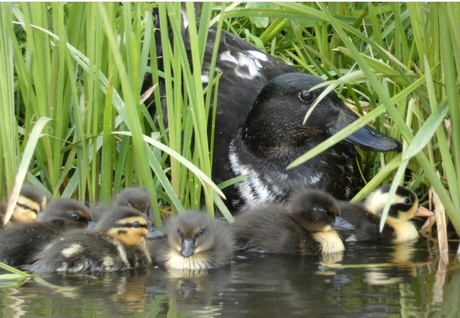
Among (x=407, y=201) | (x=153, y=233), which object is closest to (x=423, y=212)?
(x=407, y=201)

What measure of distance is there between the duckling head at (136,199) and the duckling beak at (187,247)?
0.35m

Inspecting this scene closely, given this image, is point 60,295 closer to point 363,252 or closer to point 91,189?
point 91,189

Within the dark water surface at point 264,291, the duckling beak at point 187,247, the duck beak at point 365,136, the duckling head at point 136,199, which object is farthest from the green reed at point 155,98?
the dark water surface at point 264,291

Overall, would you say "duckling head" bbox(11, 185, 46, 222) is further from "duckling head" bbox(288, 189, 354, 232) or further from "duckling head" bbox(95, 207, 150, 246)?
"duckling head" bbox(288, 189, 354, 232)

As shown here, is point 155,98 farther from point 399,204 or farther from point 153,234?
point 399,204

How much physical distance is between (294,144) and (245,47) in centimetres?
76

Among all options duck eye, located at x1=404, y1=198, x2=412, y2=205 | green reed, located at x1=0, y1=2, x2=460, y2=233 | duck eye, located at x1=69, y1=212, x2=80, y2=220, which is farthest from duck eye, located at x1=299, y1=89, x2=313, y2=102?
duck eye, located at x1=69, y1=212, x2=80, y2=220

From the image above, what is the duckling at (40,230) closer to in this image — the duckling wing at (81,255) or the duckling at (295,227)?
the duckling wing at (81,255)

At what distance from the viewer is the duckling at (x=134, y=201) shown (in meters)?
4.34

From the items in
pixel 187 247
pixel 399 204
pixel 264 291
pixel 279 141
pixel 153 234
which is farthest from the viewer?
pixel 279 141

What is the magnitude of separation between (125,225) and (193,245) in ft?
0.93

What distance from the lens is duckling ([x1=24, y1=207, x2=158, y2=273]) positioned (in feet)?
12.9

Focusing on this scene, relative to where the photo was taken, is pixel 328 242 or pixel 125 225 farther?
pixel 328 242

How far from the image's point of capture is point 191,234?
13.4 feet
